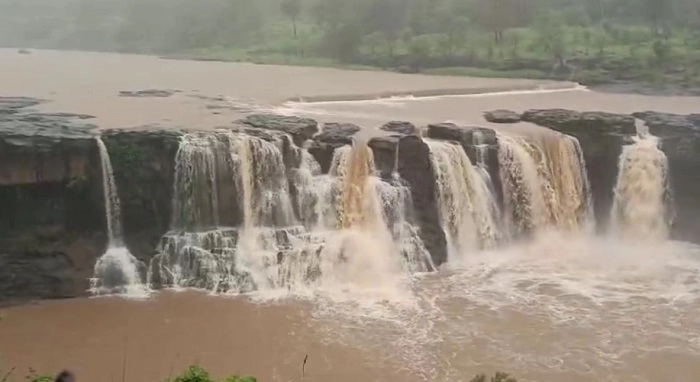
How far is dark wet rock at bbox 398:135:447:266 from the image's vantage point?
1472 cm

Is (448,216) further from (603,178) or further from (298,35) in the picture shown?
(298,35)

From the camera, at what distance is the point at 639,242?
52.8 ft

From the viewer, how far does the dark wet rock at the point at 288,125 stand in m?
15.2

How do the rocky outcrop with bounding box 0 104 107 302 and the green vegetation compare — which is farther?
the green vegetation

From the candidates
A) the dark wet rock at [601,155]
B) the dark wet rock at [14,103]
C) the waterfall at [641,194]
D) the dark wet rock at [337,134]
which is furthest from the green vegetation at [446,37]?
the dark wet rock at [14,103]

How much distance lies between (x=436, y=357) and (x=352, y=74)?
74.2ft

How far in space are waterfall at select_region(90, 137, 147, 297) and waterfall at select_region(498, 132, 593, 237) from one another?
7328 millimetres

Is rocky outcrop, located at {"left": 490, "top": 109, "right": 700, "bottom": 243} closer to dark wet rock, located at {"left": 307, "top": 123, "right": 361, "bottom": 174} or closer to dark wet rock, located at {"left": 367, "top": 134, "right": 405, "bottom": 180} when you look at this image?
dark wet rock, located at {"left": 367, "top": 134, "right": 405, "bottom": 180}

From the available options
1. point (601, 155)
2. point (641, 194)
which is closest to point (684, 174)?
point (641, 194)

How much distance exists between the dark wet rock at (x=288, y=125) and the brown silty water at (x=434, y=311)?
831 mm

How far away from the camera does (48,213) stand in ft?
43.1

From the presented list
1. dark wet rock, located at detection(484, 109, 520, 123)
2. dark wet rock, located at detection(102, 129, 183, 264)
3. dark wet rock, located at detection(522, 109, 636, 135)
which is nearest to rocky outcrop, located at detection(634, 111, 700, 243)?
dark wet rock, located at detection(522, 109, 636, 135)

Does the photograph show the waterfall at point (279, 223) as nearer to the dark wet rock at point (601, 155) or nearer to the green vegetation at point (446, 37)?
the dark wet rock at point (601, 155)

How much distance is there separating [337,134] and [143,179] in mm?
3803
